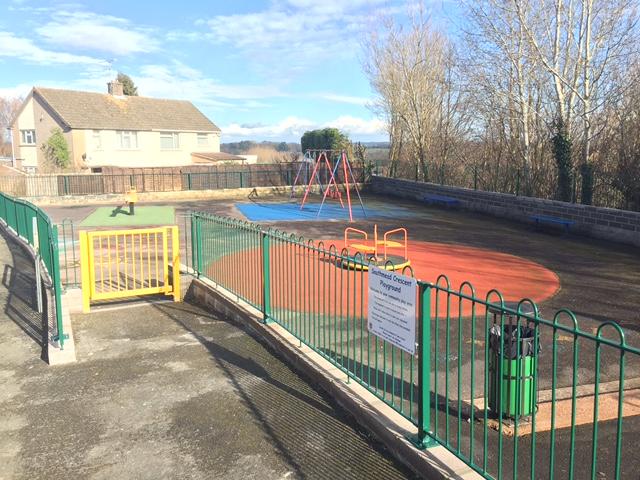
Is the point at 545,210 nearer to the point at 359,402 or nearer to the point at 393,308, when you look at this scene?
the point at 359,402

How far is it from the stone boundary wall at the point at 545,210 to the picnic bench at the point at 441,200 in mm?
161

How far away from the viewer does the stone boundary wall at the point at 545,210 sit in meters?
14.9

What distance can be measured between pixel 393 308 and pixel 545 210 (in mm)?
15299

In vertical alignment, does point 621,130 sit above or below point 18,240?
above

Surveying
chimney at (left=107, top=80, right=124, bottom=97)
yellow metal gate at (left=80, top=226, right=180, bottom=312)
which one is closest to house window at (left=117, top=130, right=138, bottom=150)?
chimney at (left=107, top=80, right=124, bottom=97)

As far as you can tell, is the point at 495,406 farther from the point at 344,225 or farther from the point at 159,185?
the point at 159,185

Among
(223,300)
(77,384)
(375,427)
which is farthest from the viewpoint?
(223,300)

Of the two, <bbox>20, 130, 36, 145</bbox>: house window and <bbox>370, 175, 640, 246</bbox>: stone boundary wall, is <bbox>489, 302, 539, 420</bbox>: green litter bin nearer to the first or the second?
<bbox>370, 175, 640, 246</bbox>: stone boundary wall

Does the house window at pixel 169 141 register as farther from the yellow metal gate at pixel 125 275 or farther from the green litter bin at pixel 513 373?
the green litter bin at pixel 513 373

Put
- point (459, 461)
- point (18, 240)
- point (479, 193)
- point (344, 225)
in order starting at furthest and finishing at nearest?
1. point (479, 193)
2. point (344, 225)
3. point (18, 240)
4. point (459, 461)

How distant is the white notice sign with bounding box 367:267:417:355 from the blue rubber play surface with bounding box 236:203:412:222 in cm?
1587

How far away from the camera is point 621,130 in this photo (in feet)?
51.6

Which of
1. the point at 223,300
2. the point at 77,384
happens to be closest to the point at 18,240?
the point at 223,300

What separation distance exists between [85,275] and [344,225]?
11.4m
